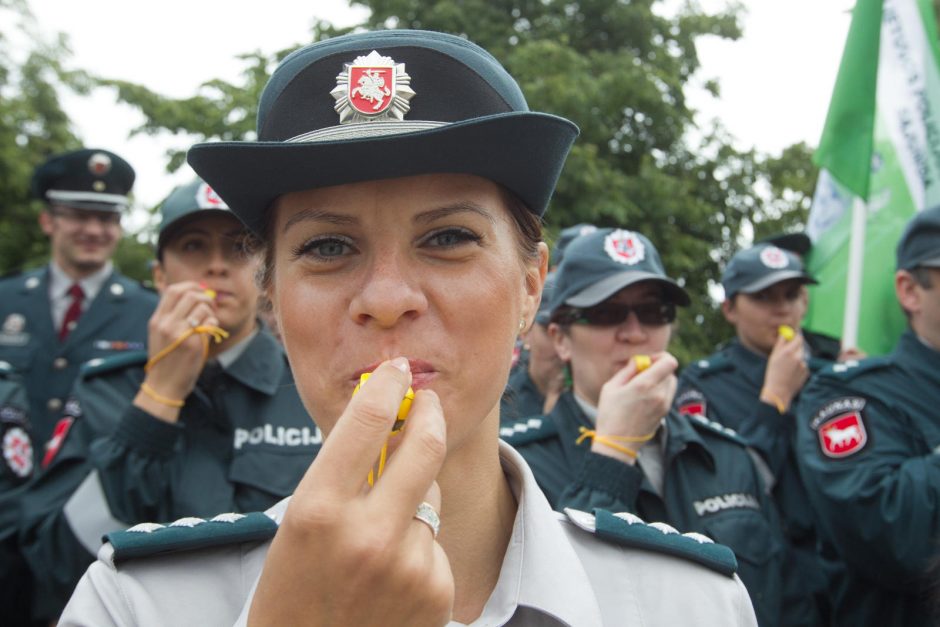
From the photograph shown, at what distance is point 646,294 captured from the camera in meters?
3.67

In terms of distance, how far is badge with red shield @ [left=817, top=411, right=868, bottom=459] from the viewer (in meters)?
3.61

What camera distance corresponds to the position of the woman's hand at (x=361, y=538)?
117cm

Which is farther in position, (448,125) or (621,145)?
(621,145)

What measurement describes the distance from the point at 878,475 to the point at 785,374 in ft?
5.12

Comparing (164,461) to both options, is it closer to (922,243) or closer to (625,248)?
(625,248)

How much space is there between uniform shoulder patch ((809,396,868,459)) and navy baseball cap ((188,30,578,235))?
7.82ft

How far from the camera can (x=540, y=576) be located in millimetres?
1768

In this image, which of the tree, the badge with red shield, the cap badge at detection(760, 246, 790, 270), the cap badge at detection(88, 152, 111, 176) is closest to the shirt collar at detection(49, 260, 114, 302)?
the cap badge at detection(88, 152, 111, 176)

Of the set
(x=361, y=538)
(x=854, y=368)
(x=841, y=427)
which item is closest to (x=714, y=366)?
(x=854, y=368)

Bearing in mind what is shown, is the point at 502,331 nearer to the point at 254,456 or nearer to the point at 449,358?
the point at 449,358

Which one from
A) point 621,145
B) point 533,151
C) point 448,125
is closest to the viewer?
point 448,125

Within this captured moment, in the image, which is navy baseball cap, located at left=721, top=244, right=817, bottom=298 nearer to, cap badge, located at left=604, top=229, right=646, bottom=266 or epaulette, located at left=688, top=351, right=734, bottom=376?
epaulette, located at left=688, top=351, right=734, bottom=376

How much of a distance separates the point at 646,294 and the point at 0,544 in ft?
9.30

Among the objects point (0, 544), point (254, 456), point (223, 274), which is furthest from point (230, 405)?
point (0, 544)
